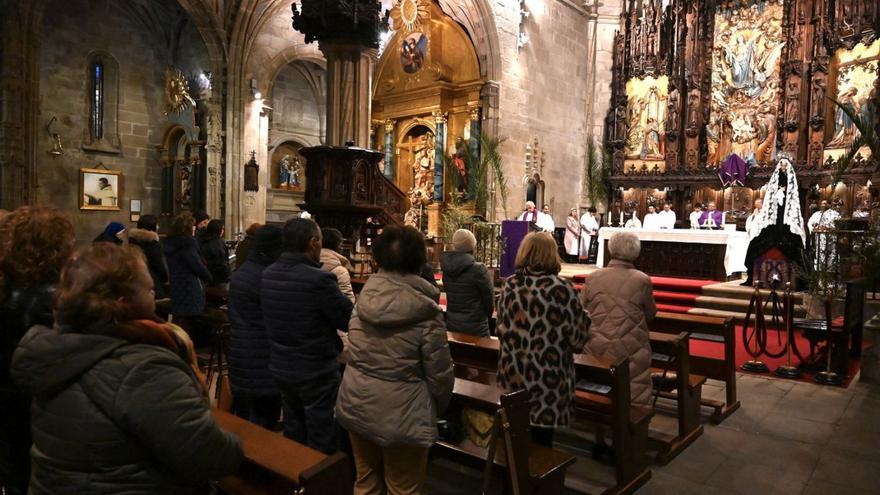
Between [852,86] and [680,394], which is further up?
[852,86]

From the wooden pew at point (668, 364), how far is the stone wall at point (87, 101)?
41.1ft

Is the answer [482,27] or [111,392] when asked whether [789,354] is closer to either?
[111,392]

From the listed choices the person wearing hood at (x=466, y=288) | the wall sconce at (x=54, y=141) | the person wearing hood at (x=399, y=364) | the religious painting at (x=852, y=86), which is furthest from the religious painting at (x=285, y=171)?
the person wearing hood at (x=399, y=364)

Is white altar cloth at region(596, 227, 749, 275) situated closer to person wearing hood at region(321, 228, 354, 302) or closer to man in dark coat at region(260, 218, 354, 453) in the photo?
person wearing hood at region(321, 228, 354, 302)

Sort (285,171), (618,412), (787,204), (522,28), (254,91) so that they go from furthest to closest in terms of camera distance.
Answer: (285,171), (522,28), (254,91), (787,204), (618,412)

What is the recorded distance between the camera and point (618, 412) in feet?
11.5

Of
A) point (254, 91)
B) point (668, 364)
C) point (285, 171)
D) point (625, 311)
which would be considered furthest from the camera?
point (285, 171)

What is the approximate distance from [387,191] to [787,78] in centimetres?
1211

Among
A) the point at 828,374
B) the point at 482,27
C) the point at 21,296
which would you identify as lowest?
the point at 828,374

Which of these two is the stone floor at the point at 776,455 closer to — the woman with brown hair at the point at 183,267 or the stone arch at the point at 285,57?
the woman with brown hair at the point at 183,267

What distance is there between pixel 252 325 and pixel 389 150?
16.3 metres

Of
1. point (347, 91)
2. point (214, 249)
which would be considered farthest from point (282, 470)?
point (347, 91)

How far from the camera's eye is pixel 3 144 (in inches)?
474

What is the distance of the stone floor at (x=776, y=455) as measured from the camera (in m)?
3.74
